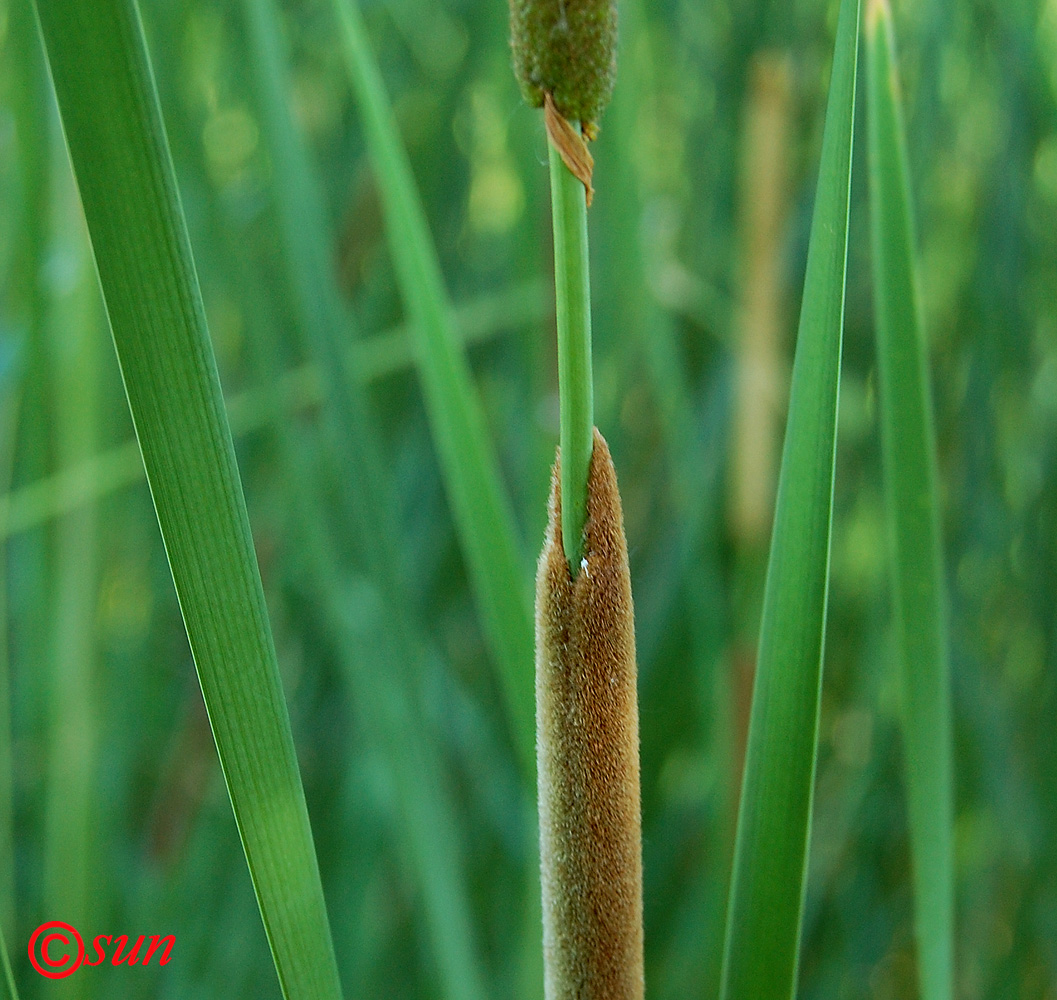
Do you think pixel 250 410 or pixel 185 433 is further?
pixel 250 410

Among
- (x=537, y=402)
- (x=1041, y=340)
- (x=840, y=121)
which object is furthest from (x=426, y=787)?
(x=1041, y=340)

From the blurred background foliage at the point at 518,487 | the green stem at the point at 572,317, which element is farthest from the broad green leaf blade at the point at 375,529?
the green stem at the point at 572,317

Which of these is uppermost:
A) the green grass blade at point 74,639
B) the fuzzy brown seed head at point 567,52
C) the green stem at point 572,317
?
the fuzzy brown seed head at point 567,52

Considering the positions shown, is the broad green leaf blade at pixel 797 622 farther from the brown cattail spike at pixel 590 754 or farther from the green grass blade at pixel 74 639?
the green grass blade at pixel 74 639

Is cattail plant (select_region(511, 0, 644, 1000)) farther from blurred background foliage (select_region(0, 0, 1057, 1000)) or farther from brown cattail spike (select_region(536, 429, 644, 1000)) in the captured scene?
blurred background foliage (select_region(0, 0, 1057, 1000))

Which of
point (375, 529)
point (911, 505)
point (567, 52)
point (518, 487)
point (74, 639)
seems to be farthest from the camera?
point (518, 487)

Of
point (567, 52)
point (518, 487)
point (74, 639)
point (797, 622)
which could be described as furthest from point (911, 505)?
point (518, 487)

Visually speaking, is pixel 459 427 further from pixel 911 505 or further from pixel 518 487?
pixel 518 487
